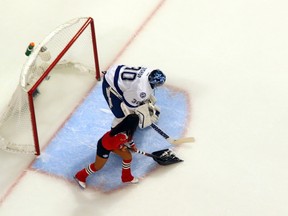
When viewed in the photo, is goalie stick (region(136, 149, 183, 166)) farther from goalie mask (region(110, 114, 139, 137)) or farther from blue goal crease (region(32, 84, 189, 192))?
goalie mask (region(110, 114, 139, 137))

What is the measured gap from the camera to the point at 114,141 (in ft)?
12.0

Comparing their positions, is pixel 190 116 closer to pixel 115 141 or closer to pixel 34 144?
pixel 115 141

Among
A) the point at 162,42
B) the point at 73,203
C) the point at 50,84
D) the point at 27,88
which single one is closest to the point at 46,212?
the point at 73,203

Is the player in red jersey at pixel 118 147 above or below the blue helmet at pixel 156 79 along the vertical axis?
below

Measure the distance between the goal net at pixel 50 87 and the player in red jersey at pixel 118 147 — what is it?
1.65 feet

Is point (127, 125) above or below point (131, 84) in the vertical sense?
below

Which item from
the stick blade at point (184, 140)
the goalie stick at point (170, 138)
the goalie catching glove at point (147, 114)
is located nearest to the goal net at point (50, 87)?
the goalie catching glove at point (147, 114)

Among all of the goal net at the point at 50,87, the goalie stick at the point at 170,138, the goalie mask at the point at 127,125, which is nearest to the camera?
the goalie mask at the point at 127,125

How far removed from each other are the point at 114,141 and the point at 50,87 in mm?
1176

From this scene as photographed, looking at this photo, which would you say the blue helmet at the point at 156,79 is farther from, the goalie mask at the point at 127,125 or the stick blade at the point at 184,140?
the stick blade at the point at 184,140

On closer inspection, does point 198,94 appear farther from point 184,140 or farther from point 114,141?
point 114,141

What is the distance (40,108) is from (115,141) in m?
1.05

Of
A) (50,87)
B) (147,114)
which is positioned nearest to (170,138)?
(147,114)

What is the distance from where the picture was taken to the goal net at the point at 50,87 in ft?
12.7
